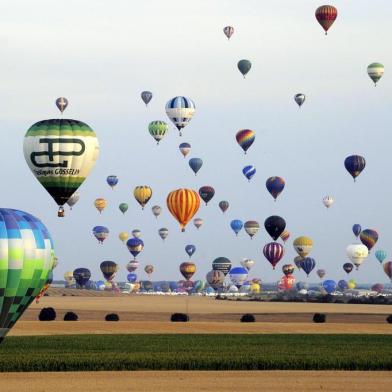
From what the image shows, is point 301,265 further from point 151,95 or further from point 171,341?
point 171,341

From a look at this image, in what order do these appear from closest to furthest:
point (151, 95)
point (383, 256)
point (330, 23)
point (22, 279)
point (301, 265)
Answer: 1. point (22, 279)
2. point (330, 23)
3. point (151, 95)
4. point (301, 265)
5. point (383, 256)

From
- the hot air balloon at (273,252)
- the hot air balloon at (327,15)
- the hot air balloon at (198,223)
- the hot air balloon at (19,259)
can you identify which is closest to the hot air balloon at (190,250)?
the hot air balloon at (198,223)

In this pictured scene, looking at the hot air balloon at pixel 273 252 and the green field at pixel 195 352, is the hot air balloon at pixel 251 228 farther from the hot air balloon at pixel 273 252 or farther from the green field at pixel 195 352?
the green field at pixel 195 352

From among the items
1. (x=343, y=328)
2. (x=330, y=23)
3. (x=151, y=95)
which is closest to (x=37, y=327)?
(x=343, y=328)

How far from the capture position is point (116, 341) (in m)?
64.5

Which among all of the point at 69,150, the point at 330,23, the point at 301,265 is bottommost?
the point at 301,265

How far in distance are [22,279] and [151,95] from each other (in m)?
78.1

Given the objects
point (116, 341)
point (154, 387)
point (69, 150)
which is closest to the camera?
point (154, 387)

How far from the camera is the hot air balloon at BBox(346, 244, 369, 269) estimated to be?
174750mm

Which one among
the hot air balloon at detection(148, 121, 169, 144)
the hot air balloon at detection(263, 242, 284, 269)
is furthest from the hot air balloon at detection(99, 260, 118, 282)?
the hot air balloon at detection(148, 121, 169, 144)

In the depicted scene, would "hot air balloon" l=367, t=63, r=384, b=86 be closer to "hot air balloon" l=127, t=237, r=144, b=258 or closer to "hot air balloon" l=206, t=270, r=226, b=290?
"hot air balloon" l=206, t=270, r=226, b=290

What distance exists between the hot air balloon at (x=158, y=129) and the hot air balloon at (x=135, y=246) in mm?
62535

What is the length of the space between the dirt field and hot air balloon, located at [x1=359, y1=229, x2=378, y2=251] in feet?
417

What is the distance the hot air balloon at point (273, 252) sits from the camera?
145875 millimetres
